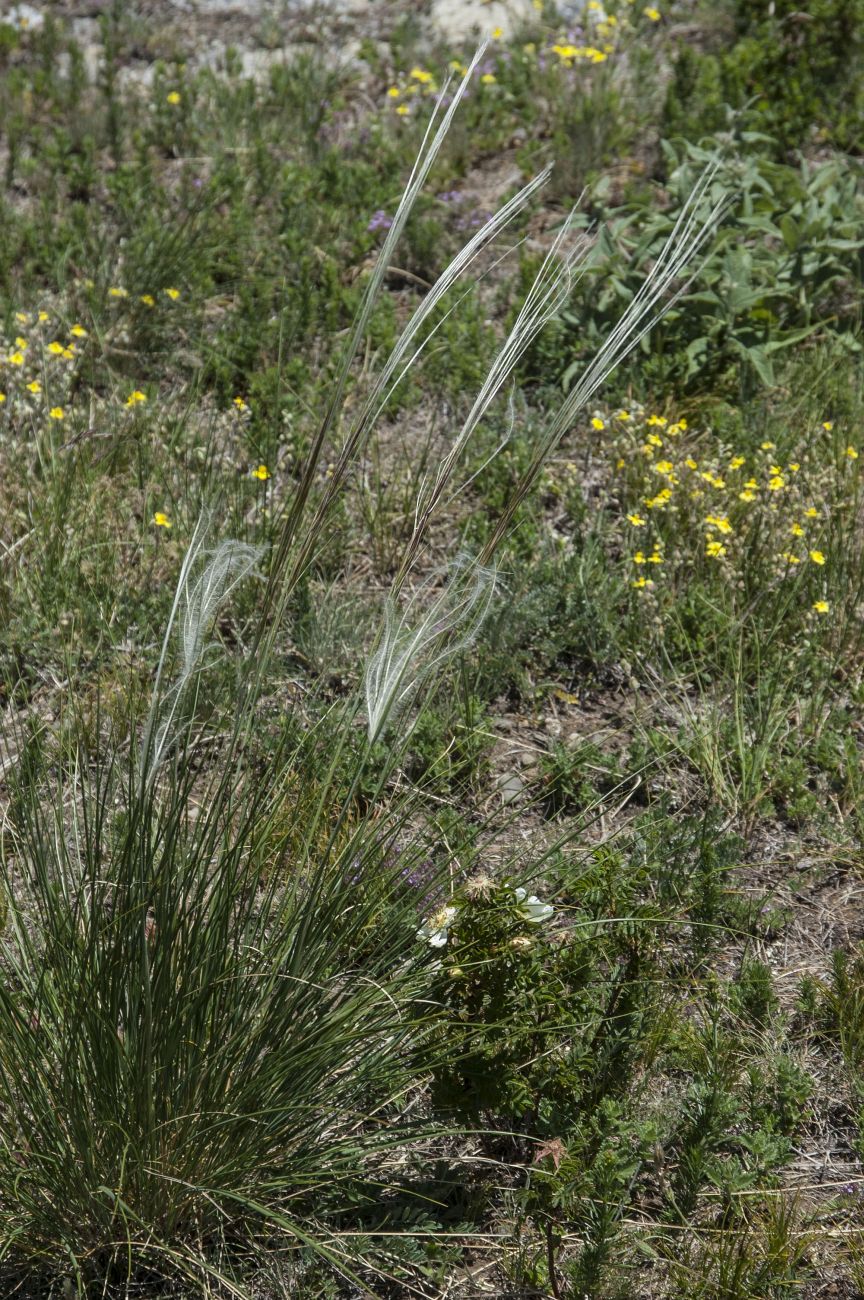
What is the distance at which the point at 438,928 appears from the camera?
2.44 m

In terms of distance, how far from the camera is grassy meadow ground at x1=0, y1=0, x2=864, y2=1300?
2.17 meters

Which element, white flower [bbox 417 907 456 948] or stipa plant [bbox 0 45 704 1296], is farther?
white flower [bbox 417 907 456 948]

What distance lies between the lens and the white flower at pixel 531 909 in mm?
2420

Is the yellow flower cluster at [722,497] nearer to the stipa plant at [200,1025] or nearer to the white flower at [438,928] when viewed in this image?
the white flower at [438,928]

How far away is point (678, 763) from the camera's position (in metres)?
3.52

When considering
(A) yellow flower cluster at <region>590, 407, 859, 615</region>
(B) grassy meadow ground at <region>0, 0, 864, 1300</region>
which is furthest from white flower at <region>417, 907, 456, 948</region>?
(A) yellow flower cluster at <region>590, 407, 859, 615</region>

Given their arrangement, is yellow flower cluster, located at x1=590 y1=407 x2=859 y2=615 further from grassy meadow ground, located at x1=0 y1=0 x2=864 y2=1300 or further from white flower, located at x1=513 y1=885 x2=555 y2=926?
white flower, located at x1=513 y1=885 x2=555 y2=926

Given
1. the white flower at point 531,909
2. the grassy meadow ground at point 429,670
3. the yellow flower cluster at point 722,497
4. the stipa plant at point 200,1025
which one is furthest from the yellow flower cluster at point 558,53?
the white flower at point 531,909

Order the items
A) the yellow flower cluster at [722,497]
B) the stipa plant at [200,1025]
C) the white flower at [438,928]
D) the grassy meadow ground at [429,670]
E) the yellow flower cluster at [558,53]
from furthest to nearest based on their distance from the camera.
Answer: the yellow flower cluster at [558,53] < the yellow flower cluster at [722,497] < the white flower at [438,928] < the grassy meadow ground at [429,670] < the stipa plant at [200,1025]

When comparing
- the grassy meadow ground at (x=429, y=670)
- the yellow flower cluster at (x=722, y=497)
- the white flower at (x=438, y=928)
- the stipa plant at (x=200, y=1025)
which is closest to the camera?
the stipa plant at (x=200, y=1025)

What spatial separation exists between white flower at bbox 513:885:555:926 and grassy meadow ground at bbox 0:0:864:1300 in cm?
1

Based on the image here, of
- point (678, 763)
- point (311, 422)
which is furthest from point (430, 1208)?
point (311, 422)

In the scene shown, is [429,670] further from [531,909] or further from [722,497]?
[722,497]

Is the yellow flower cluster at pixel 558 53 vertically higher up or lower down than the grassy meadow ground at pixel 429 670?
higher up
